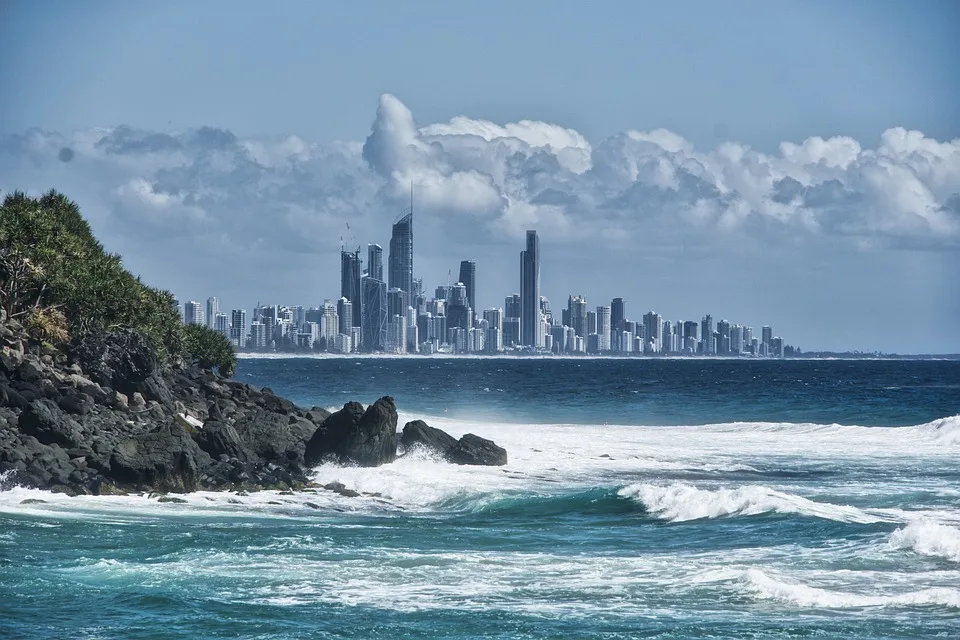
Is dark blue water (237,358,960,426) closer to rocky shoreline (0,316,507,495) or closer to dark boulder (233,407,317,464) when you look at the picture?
rocky shoreline (0,316,507,495)

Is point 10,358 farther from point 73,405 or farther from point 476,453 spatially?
point 476,453

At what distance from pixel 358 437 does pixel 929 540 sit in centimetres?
2095

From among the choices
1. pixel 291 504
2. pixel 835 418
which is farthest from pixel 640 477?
pixel 835 418

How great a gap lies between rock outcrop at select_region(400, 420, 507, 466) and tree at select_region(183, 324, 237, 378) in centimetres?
3141

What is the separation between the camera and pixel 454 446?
147 ft

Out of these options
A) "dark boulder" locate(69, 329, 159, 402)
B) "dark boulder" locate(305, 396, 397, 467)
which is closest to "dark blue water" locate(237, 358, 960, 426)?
"dark boulder" locate(69, 329, 159, 402)

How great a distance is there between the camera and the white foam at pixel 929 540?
2472 centimetres

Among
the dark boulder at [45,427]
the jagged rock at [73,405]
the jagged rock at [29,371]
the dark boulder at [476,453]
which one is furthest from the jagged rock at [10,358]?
the dark boulder at [476,453]

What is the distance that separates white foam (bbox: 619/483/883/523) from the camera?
102 feet

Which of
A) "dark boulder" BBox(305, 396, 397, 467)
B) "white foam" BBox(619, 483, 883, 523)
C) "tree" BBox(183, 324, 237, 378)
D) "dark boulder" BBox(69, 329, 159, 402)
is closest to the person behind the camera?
"white foam" BBox(619, 483, 883, 523)

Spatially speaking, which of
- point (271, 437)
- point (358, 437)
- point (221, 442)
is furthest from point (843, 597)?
point (271, 437)

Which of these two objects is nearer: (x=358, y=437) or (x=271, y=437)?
(x=358, y=437)

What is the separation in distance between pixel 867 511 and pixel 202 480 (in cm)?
1877

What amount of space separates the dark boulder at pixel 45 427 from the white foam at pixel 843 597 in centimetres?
2355
